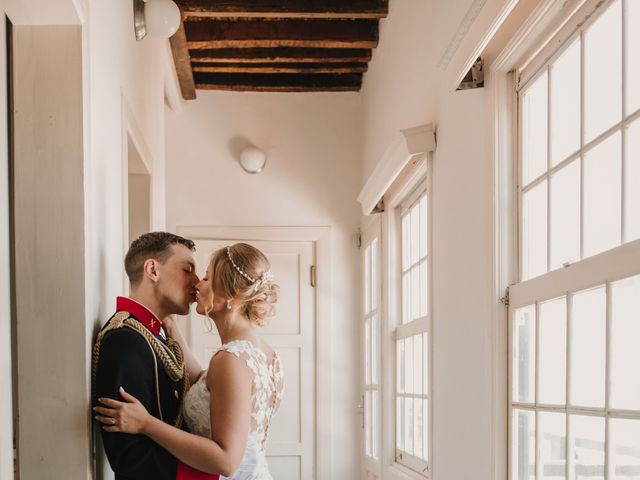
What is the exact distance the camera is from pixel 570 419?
7.52 feet

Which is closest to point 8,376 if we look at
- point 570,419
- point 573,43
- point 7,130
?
point 7,130

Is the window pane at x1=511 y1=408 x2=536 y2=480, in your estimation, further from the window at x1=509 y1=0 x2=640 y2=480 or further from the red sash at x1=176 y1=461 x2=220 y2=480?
the red sash at x1=176 y1=461 x2=220 y2=480

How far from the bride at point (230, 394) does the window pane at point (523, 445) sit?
705 mm

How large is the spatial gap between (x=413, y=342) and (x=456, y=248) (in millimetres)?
1377

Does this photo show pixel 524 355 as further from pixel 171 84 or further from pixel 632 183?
pixel 171 84

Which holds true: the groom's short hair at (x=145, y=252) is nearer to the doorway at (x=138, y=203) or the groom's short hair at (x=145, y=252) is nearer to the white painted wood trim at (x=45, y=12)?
the white painted wood trim at (x=45, y=12)

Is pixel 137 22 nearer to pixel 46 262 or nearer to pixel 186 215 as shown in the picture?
pixel 46 262

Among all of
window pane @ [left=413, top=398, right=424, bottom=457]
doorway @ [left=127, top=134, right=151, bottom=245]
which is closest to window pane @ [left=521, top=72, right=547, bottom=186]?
window pane @ [left=413, top=398, right=424, bottom=457]

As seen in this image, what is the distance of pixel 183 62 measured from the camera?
217 inches

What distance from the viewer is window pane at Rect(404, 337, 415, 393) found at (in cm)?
472

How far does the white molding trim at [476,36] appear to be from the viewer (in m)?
2.48

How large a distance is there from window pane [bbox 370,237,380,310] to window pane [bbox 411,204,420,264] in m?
0.75

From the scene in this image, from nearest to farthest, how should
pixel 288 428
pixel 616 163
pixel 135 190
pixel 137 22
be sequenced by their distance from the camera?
1. pixel 616 163
2. pixel 137 22
3. pixel 135 190
4. pixel 288 428

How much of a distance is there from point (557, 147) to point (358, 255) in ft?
12.5
